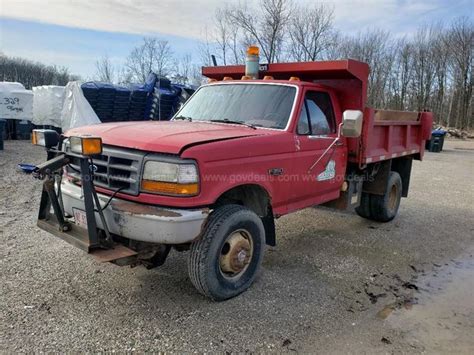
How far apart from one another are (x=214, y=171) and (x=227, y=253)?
828mm

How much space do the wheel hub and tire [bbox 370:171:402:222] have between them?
351 centimetres

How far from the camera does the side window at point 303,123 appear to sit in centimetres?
453

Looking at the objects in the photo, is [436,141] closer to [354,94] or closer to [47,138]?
[354,94]

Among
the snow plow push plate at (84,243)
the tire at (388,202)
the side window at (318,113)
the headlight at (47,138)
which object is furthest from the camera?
the tire at (388,202)

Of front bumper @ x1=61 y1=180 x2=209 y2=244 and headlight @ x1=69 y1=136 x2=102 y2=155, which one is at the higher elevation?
headlight @ x1=69 y1=136 x2=102 y2=155

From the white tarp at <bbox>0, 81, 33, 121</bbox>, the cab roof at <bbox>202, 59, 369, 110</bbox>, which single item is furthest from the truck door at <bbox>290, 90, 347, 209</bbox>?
the white tarp at <bbox>0, 81, 33, 121</bbox>

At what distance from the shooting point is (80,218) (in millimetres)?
3646

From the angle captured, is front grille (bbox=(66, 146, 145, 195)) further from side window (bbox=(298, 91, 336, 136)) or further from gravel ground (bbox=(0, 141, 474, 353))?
side window (bbox=(298, 91, 336, 136))

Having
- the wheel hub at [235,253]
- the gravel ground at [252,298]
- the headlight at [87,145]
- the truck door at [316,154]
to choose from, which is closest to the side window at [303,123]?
the truck door at [316,154]

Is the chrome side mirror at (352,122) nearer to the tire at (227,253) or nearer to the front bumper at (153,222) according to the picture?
the tire at (227,253)

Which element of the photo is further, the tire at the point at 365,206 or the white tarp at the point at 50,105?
the white tarp at the point at 50,105

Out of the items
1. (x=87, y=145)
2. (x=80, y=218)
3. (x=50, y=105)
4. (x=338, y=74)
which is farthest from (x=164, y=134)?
(x=50, y=105)

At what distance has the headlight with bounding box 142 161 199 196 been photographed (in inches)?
129

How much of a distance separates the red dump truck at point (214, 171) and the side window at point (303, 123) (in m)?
0.02
